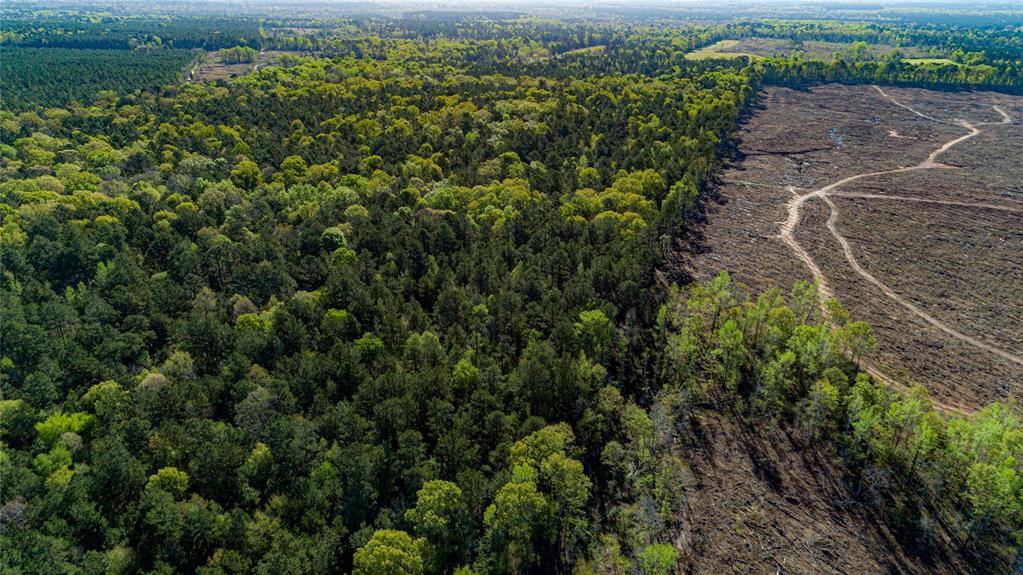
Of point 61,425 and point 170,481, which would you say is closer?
point 170,481

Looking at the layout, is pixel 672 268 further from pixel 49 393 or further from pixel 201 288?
pixel 49 393

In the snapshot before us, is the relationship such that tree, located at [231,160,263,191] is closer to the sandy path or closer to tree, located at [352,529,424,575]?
tree, located at [352,529,424,575]

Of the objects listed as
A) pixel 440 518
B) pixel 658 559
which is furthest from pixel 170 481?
pixel 658 559

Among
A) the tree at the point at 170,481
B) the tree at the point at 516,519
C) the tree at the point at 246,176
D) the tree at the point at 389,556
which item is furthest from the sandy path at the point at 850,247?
the tree at the point at 246,176

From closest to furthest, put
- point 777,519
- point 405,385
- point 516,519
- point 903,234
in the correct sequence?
point 516,519, point 777,519, point 405,385, point 903,234

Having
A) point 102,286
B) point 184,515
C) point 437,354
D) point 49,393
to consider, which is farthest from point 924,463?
point 102,286

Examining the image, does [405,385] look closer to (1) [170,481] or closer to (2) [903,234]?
(1) [170,481]

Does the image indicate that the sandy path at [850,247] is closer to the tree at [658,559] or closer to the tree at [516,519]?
the tree at [658,559]
